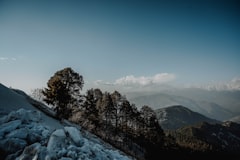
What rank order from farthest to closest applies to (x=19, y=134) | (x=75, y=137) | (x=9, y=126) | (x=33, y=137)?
(x=75, y=137), (x=9, y=126), (x=33, y=137), (x=19, y=134)

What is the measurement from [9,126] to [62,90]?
2182 centimetres

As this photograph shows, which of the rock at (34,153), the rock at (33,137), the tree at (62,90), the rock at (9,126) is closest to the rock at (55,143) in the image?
the rock at (34,153)

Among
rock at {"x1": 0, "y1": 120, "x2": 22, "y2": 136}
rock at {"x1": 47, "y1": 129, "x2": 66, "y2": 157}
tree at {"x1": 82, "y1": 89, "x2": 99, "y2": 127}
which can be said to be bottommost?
rock at {"x1": 47, "y1": 129, "x2": 66, "y2": 157}

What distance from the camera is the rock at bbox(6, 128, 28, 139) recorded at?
9915mm

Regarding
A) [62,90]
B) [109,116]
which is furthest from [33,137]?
A: [109,116]

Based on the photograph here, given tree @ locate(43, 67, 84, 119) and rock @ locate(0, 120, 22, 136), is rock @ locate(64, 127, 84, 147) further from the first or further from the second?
tree @ locate(43, 67, 84, 119)

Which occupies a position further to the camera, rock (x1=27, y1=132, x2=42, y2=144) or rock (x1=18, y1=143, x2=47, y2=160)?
rock (x1=27, y1=132, x2=42, y2=144)

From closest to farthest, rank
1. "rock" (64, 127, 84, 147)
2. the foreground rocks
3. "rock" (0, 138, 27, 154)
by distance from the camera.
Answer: the foreground rocks < "rock" (0, 138, 27, 154) < "rock" (64, 127, 84, 147)

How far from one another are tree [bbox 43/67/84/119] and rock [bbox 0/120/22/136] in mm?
18959

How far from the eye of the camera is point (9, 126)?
1072 cm

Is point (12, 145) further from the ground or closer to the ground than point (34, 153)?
further from the ground

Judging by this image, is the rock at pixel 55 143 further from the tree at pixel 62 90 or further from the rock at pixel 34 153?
the tree at pixel 62 90

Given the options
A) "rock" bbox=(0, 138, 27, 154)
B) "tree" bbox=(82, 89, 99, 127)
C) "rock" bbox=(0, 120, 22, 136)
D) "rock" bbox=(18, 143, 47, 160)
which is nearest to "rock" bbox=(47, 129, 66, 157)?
"rock" bbox=(18, 143, 47, 160)

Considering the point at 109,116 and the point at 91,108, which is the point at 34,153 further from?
the point at 109,116
